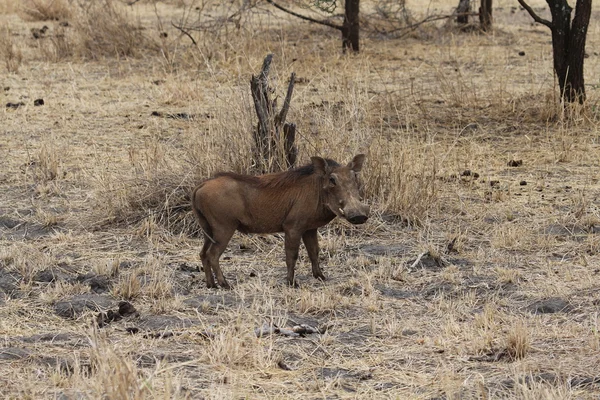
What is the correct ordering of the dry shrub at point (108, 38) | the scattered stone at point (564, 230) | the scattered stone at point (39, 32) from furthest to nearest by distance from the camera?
the scattered stone at point (39, 32) → the dry shrub at point (108, 38) → the scattered stone at point (564, 230)

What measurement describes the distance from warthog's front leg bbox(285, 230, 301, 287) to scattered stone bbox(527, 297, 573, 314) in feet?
4.27

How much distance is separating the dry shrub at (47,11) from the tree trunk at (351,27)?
516 centimetres

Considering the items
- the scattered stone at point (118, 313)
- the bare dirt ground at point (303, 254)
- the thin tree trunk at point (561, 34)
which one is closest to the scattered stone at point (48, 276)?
the bare dirt ground at point (303, 254)

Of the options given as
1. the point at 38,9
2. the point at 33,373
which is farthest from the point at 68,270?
the point at 38,9

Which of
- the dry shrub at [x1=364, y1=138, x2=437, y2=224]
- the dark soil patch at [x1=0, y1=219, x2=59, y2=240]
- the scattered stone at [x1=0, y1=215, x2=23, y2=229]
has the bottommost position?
the dark soil patch at [x1=0, y1=219, x2=59, y2=240]

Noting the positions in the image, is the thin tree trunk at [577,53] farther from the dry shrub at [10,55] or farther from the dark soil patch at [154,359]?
the dry shrub at [10,55]

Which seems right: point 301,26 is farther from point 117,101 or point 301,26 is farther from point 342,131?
point 342,131

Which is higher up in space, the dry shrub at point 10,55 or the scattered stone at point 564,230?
the dry shrub at point 10,55

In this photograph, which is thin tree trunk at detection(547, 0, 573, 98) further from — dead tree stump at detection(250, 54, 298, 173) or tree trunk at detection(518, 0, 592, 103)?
dead tree stump at detection(250, 54, 298, 173)

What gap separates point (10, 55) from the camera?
12.8 meters

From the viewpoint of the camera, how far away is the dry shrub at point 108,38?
527 inches

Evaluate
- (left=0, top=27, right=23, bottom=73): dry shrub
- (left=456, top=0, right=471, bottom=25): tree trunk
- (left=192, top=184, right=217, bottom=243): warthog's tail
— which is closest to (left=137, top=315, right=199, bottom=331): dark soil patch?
(left=192, top=184, right=217, bottom=243): warthog's tail

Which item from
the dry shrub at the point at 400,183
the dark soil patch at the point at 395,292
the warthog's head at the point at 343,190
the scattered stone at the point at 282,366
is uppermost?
the warthog's head at the point at 343,190

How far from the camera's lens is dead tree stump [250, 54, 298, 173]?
23.3 feet
